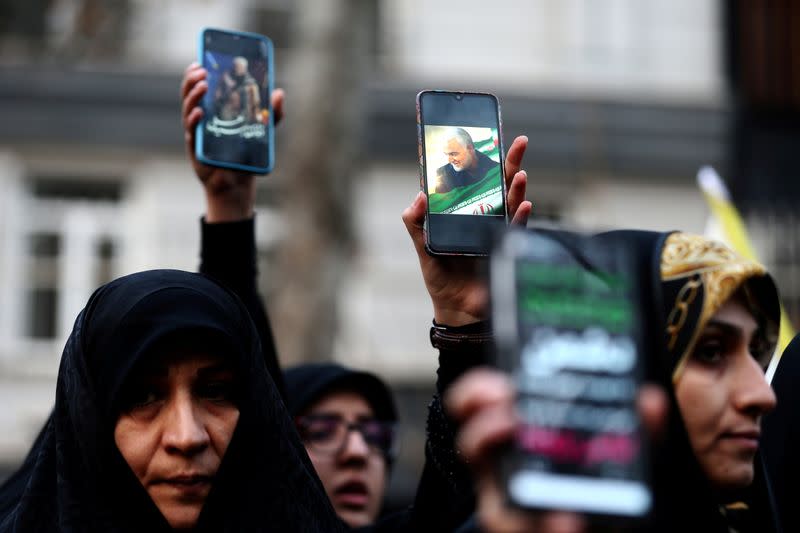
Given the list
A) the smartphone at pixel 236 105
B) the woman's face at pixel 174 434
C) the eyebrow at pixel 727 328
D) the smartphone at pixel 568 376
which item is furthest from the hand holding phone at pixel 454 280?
the smartphone at pixel 236 105

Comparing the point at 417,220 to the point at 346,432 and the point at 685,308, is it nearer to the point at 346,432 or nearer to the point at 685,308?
the point at 685,308

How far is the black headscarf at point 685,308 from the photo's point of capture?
1787 mm

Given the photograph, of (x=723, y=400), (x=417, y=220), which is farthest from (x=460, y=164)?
(x=723, y=400)

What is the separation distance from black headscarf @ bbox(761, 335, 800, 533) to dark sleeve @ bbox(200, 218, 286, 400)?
1050mm

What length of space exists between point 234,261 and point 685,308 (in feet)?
4.11

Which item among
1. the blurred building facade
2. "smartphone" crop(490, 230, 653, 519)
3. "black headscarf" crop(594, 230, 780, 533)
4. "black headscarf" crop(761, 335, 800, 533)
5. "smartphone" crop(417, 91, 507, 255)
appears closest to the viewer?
"smartphone" crop(490, 230, 653, 519)

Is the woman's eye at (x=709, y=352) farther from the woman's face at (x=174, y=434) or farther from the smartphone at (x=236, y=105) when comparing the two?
the smartphone at (x=236, y=105)

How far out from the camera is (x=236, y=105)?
2.83m

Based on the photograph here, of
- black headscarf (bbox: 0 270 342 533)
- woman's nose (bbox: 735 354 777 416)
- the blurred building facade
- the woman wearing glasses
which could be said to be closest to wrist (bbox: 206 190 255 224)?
black headscarf (bbox: 0 270 342 533)

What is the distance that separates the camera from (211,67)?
9.32ft

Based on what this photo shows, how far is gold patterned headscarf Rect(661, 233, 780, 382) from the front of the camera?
1.90 m

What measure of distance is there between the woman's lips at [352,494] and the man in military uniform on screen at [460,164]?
135 cm

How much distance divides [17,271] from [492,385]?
9865mm

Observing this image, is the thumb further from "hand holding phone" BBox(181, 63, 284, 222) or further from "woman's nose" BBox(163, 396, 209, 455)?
"hand holding phone" BBox(181, 63, 284, 222)
